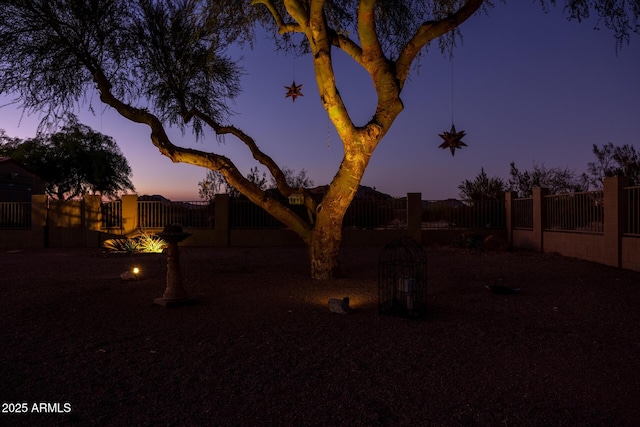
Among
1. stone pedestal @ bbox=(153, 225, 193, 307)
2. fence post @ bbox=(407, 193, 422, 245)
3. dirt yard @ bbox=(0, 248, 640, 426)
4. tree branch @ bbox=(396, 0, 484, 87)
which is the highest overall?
tree branch @ bbox=(396, 0, 484, 87)

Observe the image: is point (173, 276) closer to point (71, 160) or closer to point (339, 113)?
point (339, 113)

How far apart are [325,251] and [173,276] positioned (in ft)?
11.0

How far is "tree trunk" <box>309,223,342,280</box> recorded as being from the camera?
30.1ft

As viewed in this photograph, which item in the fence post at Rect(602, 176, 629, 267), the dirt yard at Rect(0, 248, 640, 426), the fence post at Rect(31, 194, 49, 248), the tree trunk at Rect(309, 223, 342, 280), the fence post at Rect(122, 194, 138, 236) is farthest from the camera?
the fence post at Rect(122, 194, 138, 236)

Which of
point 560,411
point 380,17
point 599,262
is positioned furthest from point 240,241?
point 560,411

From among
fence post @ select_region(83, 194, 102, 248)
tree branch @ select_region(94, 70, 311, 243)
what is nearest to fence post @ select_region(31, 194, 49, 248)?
fence post @ select_region(83, 194, 102, 248)

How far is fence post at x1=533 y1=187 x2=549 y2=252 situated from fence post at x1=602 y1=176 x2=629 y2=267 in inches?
155

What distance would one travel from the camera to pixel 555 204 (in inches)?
591

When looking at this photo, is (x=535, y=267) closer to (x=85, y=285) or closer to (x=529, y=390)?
(x=529, y=390)

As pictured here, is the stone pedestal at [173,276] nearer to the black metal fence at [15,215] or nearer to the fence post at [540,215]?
the fence post at [540,215]

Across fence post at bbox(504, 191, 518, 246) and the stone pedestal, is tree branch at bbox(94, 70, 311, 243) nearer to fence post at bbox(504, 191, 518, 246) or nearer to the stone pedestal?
the stone pedestal

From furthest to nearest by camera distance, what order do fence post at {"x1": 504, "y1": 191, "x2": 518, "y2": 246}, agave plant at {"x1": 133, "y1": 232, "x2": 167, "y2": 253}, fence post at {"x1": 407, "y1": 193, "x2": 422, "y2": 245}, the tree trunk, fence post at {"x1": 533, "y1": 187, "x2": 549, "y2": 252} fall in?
fence post at {"x1": 407, "y1": 193, "x2": 422, "y2": 245}, fence post at {"x1": 504, "y1": 191, "x2": 518, "y2": 246}, agave plant at {"x1": 133, "y1": 232, "x2": 167, "y2": 253}, fence post at {"x1": 533, "y1": 187, "x2": 549, "y2": 252}, the tree trunk

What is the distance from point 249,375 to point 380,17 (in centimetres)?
954

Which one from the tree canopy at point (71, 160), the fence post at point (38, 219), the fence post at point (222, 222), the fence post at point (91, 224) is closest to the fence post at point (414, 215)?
the fence post at point (222, 222)
